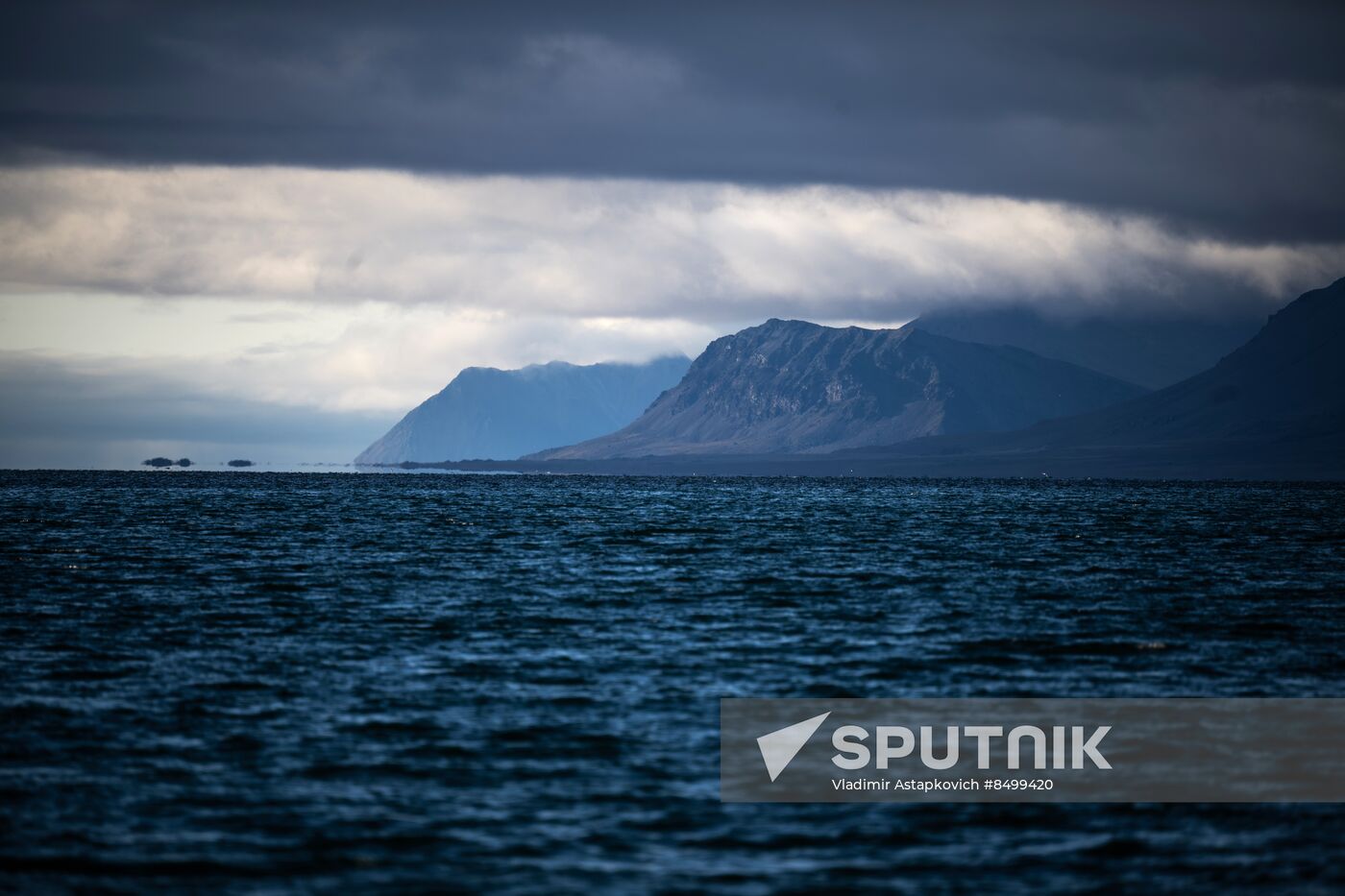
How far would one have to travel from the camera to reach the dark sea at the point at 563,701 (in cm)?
2470

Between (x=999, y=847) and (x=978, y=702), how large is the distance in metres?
13.1

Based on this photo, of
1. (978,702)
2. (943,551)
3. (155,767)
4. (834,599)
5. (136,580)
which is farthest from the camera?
(943,551)

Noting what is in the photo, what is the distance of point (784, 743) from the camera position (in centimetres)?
3362

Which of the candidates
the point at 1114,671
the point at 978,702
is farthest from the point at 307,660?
the point at 1114,671

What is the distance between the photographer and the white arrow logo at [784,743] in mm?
31641

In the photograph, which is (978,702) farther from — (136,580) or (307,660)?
(136,580)

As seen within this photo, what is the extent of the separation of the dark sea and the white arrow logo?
1176mm

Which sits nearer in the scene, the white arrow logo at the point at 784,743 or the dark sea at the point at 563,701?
the dark sea at the point at 563,701

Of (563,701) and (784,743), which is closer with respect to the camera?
(784,743)

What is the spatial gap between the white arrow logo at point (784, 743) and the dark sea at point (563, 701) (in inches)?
46.3

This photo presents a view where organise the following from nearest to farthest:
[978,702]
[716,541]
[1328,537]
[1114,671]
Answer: [978,702], [1114,671], [716,541], [1328,537]

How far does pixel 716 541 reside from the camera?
11412 cm

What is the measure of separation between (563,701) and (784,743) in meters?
7.42

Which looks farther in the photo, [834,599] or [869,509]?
[869,509]
